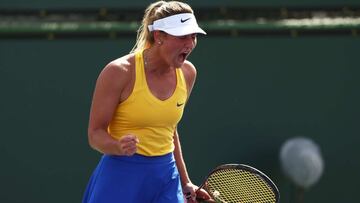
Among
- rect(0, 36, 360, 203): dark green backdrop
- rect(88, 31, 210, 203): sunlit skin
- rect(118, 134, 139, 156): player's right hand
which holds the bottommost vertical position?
rect(0, 36, 360, 203): dark green backdrop

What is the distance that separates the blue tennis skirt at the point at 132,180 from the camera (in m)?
2.76

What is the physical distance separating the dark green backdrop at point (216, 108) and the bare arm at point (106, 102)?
6.35ft

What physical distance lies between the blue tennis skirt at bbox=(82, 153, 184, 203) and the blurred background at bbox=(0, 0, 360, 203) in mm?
1839

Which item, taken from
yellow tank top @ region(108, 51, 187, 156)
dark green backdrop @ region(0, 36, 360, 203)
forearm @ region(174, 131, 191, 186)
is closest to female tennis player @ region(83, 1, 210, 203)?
yellow tank top @ region(108, 51, 187, 156)

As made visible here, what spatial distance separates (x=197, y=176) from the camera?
466cm

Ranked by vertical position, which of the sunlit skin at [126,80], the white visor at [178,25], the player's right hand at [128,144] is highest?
the white visor at [178,25]

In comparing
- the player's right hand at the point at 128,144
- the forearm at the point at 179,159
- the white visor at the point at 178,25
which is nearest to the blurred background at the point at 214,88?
the forearm at the point at 179,159

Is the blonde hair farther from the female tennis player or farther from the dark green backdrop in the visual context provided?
the dark green backdrop

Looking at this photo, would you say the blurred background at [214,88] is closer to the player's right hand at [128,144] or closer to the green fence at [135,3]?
the green fence at [135,3]

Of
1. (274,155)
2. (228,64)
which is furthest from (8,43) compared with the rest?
(274,155)

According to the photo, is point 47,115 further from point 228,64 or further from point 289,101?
point 289,101

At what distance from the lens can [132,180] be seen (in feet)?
9.05

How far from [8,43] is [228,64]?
1312 mm

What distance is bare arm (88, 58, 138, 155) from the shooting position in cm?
263
